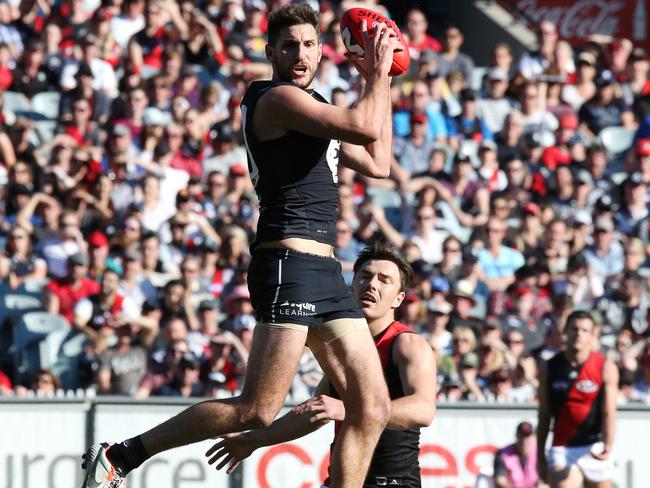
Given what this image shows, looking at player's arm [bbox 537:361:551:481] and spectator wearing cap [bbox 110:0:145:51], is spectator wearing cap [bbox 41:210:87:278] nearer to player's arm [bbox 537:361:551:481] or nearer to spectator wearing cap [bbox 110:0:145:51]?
spectator wearing cap [bbox 110:0:145:51]

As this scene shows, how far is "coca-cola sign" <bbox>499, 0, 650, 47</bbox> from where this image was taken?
18.3 meters

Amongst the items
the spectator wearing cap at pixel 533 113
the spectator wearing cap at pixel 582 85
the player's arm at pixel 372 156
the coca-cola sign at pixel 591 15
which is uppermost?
the coca-cola sign at pixel 591 15

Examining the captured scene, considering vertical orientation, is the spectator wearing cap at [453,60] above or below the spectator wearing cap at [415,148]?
above

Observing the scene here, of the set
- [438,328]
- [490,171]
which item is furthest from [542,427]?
[490,171]

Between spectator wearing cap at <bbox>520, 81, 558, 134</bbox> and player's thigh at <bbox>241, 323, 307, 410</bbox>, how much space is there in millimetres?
9494

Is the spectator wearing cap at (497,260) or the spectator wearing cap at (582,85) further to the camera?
the spectator wearing cap at (582,85)

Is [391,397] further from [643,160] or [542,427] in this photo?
[643,160]

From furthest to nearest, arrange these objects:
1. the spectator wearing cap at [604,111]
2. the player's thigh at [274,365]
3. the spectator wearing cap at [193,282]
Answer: the spectator wearing cap at [604,111], the spectator wearing cap at [193,282], the player's thigh at [274,365]

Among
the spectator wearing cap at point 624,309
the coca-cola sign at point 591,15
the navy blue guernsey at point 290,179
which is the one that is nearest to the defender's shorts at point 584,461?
the spectator wearing cap at point 624,309

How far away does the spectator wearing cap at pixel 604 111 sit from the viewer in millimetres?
15195

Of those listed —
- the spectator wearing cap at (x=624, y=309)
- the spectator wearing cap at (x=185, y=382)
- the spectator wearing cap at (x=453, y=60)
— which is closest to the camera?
the spectator wearing cap at (x=185, y=382)

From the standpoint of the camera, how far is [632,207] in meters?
13.8

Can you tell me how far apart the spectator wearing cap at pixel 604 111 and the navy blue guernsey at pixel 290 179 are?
9651 mm

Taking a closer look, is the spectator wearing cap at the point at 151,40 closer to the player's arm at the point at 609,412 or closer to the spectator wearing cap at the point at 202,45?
the spectator wearing cap at the point at 202,45
